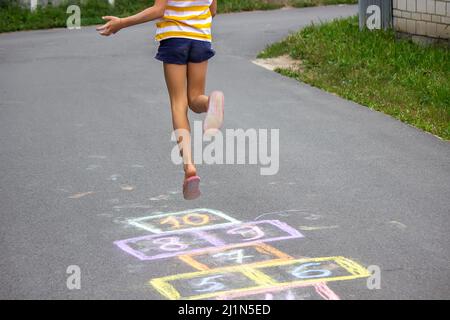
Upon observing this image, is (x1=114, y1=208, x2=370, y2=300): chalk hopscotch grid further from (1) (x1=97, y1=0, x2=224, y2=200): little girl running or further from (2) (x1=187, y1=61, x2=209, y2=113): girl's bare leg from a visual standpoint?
(2) (x1=187, y1=61, x2=209, y2=113): girl's bare leg

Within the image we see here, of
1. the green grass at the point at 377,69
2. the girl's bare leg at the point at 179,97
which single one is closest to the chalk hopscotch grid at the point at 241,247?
the girl's bare leg at the point at 179,97

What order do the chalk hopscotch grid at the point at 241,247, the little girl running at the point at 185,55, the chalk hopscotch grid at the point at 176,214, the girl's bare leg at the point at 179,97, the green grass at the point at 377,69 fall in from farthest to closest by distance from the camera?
the green grass at the point at 377,69
the chalk hopscotch grid at the point at 176,214
the girl's bare leg at the point at 179,97
the little girl running at the point at 185,55
the chalk hopscotch grid at the point at 241,247

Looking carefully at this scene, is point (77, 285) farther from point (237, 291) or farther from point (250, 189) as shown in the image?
point (250, 189)

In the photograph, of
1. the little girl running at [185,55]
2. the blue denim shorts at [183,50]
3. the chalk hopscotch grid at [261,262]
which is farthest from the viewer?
the blue denim shorts at [183,50]

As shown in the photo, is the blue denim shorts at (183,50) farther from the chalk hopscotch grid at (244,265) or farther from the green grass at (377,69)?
the green grass at (377,69)

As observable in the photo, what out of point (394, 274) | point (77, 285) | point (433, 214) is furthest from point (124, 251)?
point (433, 214)

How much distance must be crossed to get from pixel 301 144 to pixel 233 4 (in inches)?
568

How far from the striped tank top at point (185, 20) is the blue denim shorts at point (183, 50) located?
4cm

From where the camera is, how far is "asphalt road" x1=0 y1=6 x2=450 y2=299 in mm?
7414

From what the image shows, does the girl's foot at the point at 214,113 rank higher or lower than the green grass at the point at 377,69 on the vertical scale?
higher

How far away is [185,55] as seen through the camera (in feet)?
26.7

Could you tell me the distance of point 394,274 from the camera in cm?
721

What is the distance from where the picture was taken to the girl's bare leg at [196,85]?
8289 millimetres

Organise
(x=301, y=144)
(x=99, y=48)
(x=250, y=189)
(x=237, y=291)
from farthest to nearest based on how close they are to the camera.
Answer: (x=99, y=48), (x=301, y=144), (x=250, y=189), (x=237, y=291)
